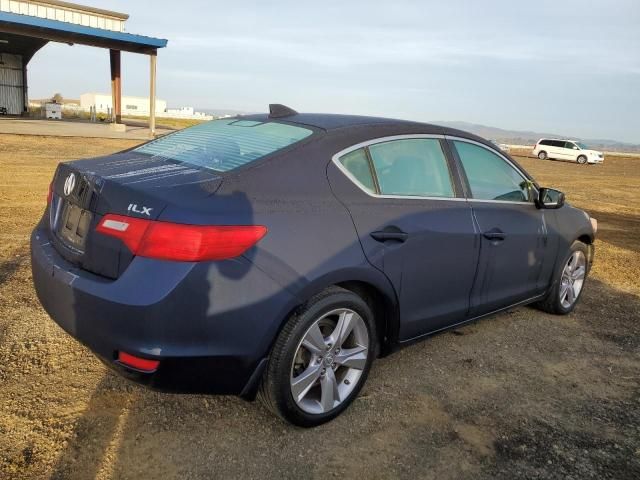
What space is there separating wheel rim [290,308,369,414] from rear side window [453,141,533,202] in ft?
4.41

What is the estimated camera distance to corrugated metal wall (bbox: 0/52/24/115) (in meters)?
33.5

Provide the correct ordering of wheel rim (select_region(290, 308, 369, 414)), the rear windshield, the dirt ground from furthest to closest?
1. the rear windshield
2. wheel rim (select_region(290, 308, 369, 414))
3. the dirt ground

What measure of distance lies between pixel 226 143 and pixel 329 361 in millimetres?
1365

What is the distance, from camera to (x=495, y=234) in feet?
11.9

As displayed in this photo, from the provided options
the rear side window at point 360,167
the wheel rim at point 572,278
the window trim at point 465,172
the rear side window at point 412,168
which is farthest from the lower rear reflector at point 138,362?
the wheel rim at point 572,278

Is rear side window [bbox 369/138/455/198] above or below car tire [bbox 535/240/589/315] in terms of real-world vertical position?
above

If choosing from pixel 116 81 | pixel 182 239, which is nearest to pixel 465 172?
pixel 182 239

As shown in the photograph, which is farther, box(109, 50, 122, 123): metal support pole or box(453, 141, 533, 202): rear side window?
box(109, 50, 122, 123): metal support pole

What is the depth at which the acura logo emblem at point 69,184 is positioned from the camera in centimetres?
277

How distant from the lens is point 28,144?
16969 mm

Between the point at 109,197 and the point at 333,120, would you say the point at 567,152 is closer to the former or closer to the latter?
the point at 333,120

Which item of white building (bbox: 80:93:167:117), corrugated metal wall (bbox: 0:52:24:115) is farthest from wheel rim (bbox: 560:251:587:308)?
white building (bbox: 80:93:167:117)

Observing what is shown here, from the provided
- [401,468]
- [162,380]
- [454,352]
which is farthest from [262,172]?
[454,352]

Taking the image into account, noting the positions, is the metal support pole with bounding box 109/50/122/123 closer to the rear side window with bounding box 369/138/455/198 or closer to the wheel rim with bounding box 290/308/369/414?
the rear side window with bounding box 369/138/455/198
